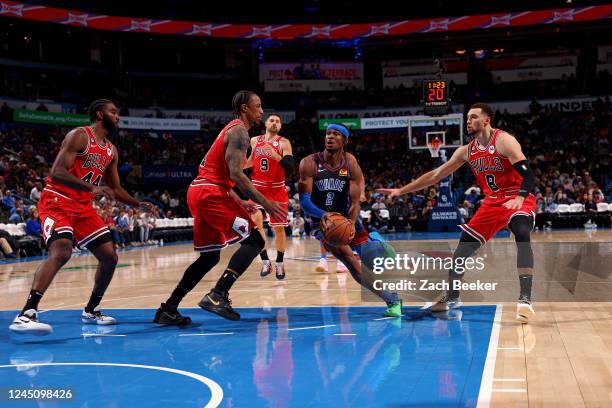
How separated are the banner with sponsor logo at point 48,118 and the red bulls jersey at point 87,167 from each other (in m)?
24.2

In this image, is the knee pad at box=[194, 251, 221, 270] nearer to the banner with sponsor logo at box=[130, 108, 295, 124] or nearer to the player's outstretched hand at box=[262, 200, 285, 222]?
the player's outstretched hand at box=[262, 200, 285, 222]

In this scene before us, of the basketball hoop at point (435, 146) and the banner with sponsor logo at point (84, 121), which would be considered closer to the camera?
the basketball hoop at point (435, 146)

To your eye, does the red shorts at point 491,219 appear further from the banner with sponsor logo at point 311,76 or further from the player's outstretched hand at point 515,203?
the banner with sponsor logo at point 311,76

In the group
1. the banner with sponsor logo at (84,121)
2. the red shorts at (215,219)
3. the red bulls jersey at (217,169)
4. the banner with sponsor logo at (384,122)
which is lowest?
the red shorts at (215,219)

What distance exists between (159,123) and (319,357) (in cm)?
2920

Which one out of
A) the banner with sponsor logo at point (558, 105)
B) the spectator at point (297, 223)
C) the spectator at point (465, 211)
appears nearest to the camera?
the spectator at point (465, 211)

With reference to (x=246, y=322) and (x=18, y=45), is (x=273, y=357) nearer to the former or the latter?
(x=246, y=322)

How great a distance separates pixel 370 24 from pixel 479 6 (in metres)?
5.68

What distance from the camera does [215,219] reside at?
6.00 m

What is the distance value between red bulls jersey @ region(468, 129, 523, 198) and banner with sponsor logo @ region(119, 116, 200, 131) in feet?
88.3

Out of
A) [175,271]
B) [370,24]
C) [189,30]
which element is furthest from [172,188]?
[175,271]

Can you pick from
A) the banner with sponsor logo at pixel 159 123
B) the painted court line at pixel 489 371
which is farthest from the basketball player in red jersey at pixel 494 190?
the banner with sponsor logo at pixel 159 123

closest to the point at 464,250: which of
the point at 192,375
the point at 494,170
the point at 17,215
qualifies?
the point at 494,170

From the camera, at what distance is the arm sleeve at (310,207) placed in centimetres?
648
